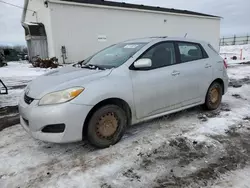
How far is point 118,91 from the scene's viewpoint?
332cm

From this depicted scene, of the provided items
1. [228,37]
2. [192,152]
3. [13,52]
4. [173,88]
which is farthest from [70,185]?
[228,37]

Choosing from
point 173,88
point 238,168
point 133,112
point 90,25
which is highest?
point 90,25

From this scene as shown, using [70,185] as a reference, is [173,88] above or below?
above

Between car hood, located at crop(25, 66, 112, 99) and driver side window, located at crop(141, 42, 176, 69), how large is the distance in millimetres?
869

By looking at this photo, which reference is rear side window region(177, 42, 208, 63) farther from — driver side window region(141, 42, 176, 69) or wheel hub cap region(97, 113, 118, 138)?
wheel hub cap region(97, 113, 118, 138)

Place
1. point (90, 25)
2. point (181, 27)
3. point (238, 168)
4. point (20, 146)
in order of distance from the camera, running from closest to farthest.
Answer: point (238, 168) → point (20, 146) → point (90, 25) → point (181, 27)

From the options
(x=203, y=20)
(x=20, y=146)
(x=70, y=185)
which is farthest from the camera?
(x=203, y=20)

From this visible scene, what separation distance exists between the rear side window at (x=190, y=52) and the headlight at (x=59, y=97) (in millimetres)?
2274

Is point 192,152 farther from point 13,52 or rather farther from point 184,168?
point 13,52

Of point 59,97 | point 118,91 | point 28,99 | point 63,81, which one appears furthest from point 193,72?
point 28,99

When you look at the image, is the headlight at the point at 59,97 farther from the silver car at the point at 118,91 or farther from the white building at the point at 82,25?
the white building at the point at 82,25

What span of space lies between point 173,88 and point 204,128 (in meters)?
0.90

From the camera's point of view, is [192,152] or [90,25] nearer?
[192,152]

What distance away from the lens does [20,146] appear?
11.3 feet
